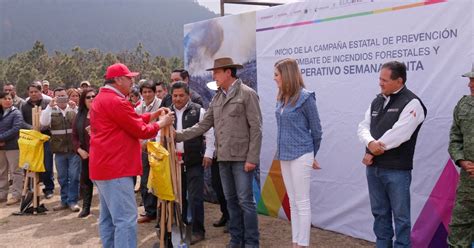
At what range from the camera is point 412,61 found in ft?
13.9

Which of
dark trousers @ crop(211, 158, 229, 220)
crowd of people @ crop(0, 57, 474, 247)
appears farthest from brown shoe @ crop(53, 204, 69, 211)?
crowd of people @ crop(0, 57, 474, 247)

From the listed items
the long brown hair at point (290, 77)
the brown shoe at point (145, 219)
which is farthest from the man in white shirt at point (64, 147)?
the long brown hair at point (290, 77)

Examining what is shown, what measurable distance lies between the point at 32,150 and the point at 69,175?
0.68 metres

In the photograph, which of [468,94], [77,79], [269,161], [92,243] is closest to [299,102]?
[468,94]

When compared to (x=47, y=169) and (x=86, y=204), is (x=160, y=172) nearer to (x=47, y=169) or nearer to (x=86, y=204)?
(x=86, y=204)

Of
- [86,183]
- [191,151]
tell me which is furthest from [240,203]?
[86,183]

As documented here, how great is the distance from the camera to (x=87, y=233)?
5699 millimetres

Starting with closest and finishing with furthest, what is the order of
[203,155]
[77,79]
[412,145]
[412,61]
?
[412,145], [412,61], [203,155], [77,79]

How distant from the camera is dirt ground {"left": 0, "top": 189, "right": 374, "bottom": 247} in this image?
5.06 m

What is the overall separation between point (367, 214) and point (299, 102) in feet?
5.12

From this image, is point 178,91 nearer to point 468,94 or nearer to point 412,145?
point 412,145

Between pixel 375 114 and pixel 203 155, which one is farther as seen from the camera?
pixel 203 155

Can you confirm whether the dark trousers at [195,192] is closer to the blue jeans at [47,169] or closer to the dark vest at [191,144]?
the dark vest at [191,144]

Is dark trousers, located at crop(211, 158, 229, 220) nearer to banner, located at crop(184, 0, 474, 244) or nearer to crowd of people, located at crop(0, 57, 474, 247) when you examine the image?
banner, located at crop(184, 0, 474, 244)
